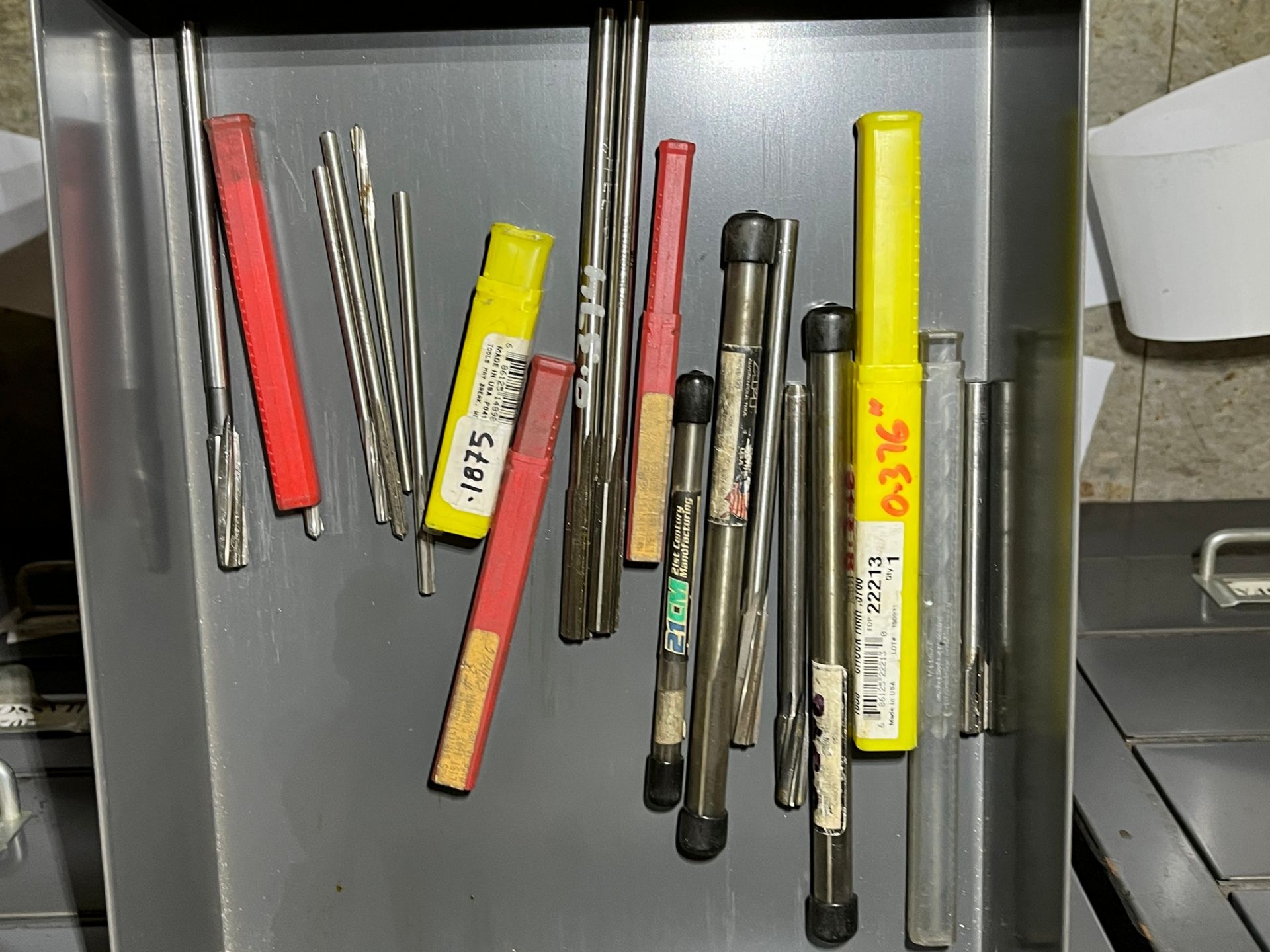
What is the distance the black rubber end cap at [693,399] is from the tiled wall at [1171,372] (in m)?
0.57

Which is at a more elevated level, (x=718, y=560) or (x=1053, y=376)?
(x=1053, y=376)

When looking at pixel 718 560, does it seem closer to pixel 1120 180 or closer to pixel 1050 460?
pixel 1050 460

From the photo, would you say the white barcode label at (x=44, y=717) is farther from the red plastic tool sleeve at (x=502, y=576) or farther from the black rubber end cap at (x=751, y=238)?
the black rubber end cap at (x=751, y=238)

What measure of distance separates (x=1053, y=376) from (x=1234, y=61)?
0.61 metres

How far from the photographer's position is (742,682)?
2.30 ft

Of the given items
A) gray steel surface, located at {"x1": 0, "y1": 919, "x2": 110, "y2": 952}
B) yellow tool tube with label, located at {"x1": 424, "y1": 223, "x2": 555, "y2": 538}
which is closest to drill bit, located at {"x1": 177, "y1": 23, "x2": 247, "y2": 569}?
yellow tool tube with label, located at {"x1": 424, "y1": 223, "x2": 555, "y2": 538}

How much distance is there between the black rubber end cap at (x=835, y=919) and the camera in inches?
28.0

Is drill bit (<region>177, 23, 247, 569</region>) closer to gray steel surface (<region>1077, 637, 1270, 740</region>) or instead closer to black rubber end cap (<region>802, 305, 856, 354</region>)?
black rubber end cap (<region>802, 305, 856, 354</region>)

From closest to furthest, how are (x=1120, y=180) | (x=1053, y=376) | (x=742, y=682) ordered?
(x=1053, y=376) < (x=742, y=682) < (x=1120, y=180)

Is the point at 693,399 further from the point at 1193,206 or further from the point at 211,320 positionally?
the point at 1193,206

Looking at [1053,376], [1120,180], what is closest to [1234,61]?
[1120,180]

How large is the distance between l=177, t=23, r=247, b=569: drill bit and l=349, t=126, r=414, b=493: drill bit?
0.09 metres

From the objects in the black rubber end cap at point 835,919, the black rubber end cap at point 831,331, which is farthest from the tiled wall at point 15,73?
the black rubber end cap at point 835,919

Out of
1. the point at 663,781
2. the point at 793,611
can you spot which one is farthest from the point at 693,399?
the point at 663,781
